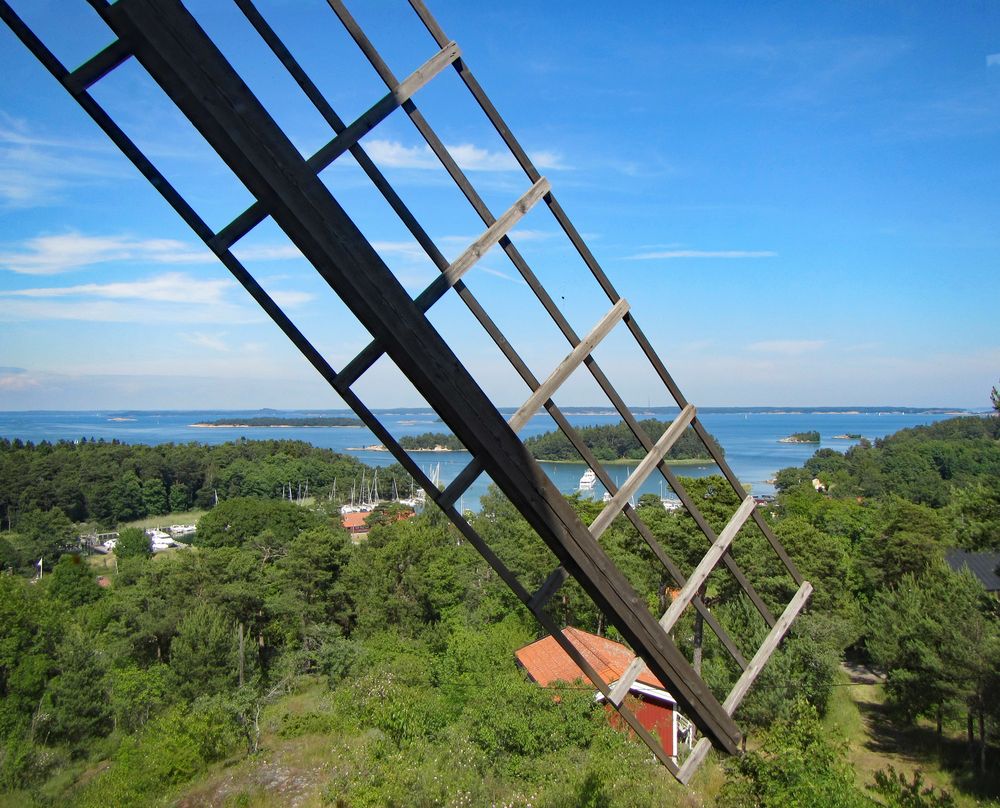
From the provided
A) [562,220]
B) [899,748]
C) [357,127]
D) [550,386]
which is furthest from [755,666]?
[899,748]

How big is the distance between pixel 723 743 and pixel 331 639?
22.0 metres

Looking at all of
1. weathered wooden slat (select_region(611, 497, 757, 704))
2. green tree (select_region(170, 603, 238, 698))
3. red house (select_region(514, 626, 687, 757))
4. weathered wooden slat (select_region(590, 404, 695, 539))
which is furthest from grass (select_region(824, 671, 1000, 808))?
green tree (select_region(170, 603, 238, 698))

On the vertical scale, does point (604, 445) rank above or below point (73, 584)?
above

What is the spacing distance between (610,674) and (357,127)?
15.5 metres

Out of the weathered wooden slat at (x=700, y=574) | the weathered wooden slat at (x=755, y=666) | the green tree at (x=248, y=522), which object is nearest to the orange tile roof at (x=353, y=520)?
the green tree at (x=248, y=522)

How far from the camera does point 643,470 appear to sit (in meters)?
2.11

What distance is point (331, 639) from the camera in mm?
21797

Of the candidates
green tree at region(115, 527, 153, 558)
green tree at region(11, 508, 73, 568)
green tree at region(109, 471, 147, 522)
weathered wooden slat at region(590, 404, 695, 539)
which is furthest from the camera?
green tree at region(109, 471, 147, 522)

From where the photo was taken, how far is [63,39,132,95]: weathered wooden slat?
4.75ft

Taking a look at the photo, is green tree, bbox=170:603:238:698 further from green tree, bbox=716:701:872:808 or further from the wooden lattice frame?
the wooden lattice frame

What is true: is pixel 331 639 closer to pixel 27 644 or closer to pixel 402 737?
pixel 27 644

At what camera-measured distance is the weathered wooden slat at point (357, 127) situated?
5.26 feet

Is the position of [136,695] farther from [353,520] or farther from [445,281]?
[353,520]

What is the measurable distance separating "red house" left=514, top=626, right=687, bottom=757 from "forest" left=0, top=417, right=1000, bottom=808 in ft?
3.39
